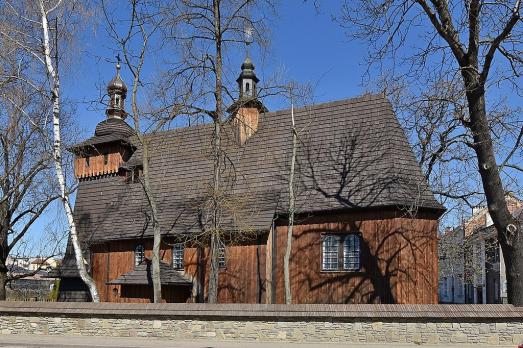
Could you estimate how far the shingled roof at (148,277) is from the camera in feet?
68.7

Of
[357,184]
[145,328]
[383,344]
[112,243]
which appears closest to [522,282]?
[383,344]

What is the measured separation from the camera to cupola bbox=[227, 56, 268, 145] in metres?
21.0

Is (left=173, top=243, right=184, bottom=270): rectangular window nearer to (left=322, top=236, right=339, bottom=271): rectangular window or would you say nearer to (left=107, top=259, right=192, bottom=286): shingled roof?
(left=107, top=259, right=192, bottom=286): shingled roof

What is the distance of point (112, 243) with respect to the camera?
2377 centimetres

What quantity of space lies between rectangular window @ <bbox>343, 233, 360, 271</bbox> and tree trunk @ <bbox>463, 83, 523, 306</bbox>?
6.57m

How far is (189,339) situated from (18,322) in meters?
5.12

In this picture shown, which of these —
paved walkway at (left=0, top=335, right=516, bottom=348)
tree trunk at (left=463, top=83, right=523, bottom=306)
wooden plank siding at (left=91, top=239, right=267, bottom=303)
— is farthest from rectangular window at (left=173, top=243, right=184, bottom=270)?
tree trunk at (left=463, top=83, right=523, bottom=306)

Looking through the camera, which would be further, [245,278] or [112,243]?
[112,243]

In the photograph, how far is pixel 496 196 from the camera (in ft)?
42.5

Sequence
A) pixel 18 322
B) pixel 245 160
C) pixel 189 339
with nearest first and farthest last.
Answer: pixel 189 339, pixel 18 322, pixel 245 160

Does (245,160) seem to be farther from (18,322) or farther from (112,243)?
(18,322)

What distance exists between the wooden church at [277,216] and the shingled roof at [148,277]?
53 mm

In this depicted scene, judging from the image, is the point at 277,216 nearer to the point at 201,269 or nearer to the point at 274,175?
the point at 274,175

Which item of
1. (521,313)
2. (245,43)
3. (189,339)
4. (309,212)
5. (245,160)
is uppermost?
(245,43)
